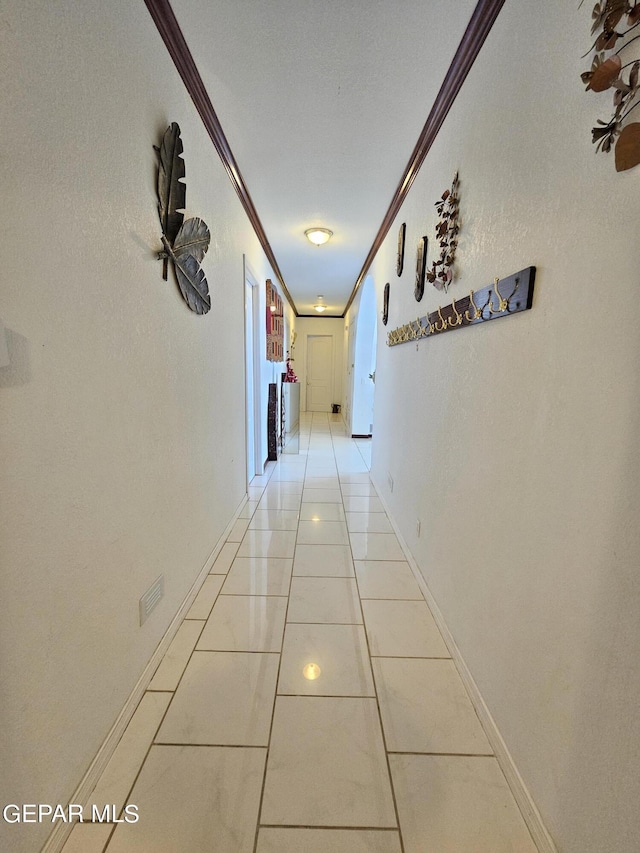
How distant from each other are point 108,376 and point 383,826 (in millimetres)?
1427

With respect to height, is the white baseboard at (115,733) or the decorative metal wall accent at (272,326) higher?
the decorative metal wall accent at (272,326)

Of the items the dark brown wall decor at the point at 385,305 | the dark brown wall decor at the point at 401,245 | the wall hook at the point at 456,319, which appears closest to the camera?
the wall hook at the point at 456,319

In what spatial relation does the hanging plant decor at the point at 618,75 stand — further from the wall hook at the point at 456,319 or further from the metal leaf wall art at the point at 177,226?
the metal leaf wall art at the point at 177,226

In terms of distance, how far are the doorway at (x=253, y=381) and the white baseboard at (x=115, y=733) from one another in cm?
168

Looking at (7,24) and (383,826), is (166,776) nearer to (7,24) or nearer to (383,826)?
(383,826)

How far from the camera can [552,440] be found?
0.86 meters

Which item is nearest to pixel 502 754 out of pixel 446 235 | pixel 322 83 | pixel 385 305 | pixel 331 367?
pixel 446 235

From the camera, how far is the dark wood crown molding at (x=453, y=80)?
121cm

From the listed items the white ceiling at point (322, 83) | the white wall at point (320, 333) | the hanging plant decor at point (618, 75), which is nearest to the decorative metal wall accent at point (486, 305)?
the hanging plant decor at point (618, 75)

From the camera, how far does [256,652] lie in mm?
1392

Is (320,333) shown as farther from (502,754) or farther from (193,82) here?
(502,754)

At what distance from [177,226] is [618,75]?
1.39 metres

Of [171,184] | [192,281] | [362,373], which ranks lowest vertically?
[362,373]

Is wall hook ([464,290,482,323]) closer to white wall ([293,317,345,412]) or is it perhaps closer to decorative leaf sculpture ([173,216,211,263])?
decorative leaf sculpture ([173,216,211,263])
